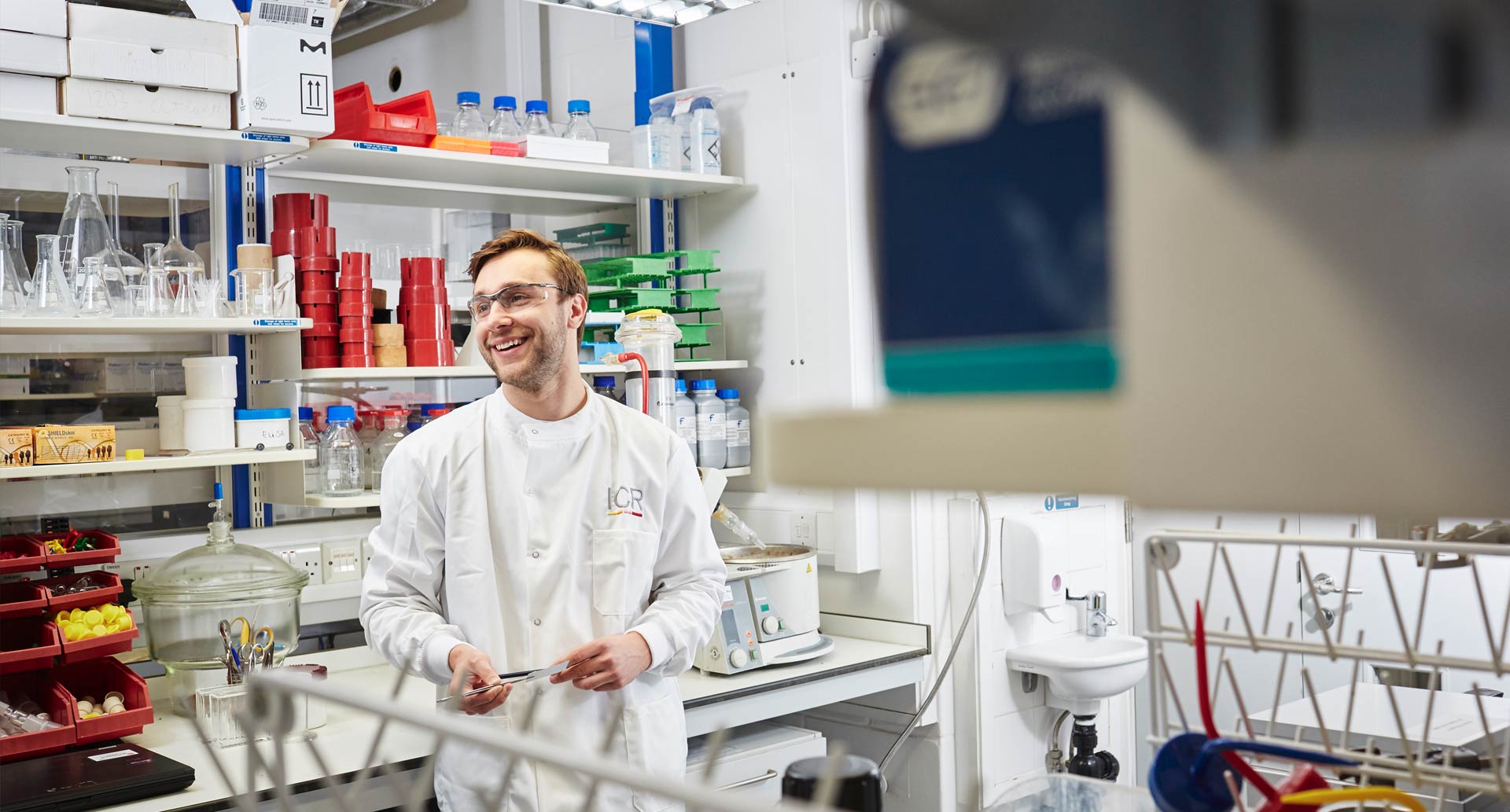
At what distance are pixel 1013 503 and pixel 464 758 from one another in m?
1.79

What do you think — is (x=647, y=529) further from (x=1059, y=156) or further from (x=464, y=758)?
(x=1059, y=156)

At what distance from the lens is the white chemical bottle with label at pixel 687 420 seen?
344 centimetres

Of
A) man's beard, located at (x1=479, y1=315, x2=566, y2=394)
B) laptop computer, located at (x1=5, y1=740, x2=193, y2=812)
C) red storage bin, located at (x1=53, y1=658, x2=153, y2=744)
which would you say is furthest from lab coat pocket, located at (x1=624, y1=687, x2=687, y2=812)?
red storage bin, located at (x1=53, y1=658, x2=153, y2=744)

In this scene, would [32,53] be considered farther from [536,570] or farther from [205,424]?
[536,570]

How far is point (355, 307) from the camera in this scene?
286 centimetres

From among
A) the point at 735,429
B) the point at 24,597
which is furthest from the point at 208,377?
the point at 735,429

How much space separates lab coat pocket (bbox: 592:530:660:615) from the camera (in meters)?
2.22

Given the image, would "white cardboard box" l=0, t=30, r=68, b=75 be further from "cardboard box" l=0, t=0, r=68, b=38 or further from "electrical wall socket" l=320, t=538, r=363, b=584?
"electrical wall socket" l=320, t=538, r=363, b=584

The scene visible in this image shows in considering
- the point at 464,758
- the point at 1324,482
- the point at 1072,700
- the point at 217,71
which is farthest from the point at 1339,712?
the point at 217,71

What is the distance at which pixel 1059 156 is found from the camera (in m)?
0.31

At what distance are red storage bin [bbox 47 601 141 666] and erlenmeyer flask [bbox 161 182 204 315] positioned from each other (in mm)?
664

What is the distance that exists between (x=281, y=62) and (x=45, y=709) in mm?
1341

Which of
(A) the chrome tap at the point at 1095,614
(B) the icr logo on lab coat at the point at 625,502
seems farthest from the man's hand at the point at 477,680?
(A) the chrome tap at the point at 1095,614

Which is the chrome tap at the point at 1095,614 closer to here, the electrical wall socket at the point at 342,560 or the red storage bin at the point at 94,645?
the electrical wall socket at the point at 342,560
